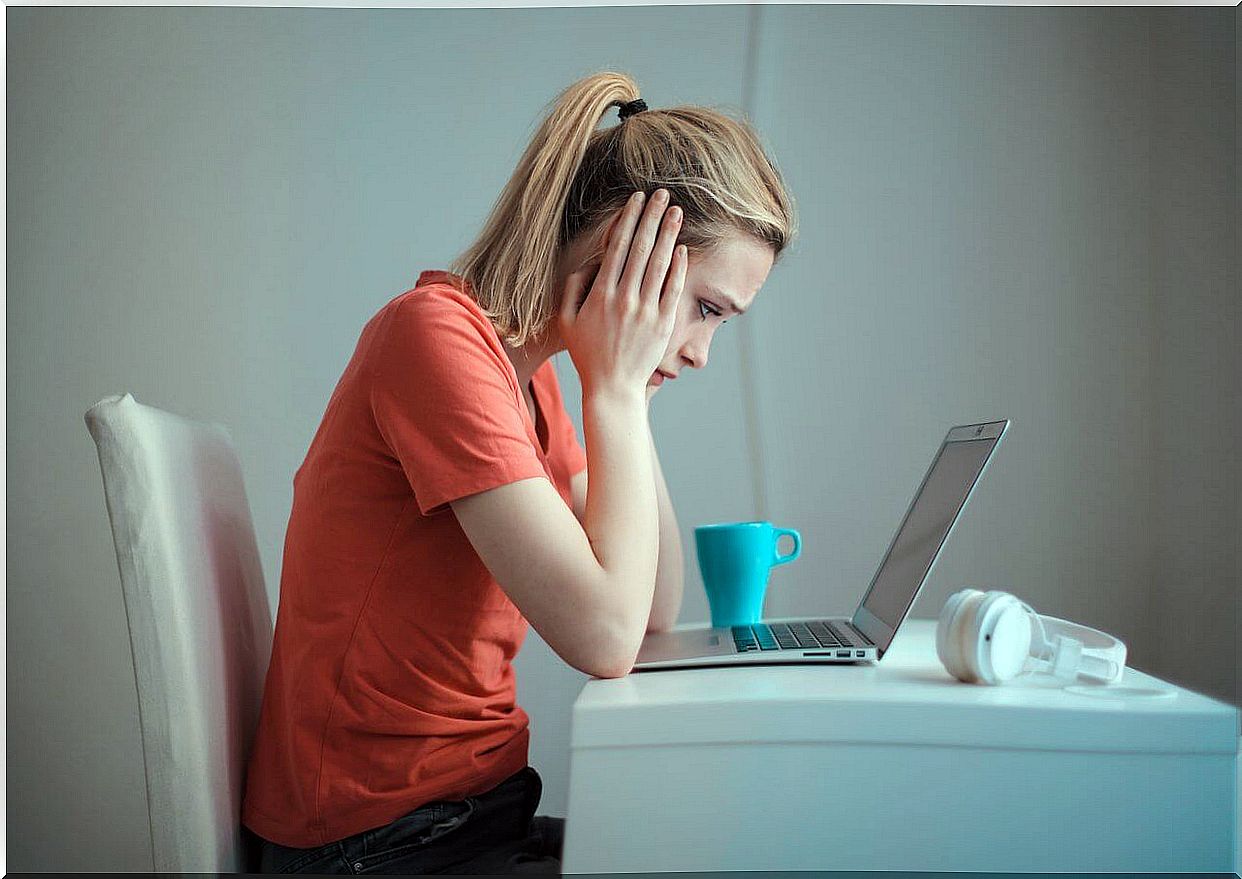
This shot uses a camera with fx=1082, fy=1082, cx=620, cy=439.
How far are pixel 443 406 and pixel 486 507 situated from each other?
0.08 metres

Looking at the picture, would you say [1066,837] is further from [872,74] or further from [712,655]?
[872,74]

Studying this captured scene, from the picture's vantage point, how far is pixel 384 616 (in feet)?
2.60

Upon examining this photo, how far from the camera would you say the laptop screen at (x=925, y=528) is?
2.56 ft

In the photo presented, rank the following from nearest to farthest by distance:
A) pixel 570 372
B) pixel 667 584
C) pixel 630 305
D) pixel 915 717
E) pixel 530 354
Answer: pixel 915 717
pixel 630 305
pixel 530 354
pixel 667 584
pixel 570 372

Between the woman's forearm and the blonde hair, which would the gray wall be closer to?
the woman's forearm

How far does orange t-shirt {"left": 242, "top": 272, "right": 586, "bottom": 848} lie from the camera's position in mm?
764

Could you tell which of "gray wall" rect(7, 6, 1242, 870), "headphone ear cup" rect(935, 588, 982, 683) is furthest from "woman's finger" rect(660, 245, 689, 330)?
"gray wall" rect(7, 6, 1242, 870)

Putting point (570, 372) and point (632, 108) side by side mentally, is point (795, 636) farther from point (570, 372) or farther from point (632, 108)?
point (570, 372)

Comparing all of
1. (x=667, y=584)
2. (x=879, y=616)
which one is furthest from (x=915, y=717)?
(x=667, y=584)

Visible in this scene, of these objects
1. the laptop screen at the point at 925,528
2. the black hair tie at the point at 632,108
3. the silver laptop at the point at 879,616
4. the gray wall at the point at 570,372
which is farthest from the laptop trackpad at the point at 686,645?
the gray wall at the point at 570,372

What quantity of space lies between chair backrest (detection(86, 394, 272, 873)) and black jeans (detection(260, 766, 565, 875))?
0.20 ft

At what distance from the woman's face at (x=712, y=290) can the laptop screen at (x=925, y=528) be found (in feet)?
0.71

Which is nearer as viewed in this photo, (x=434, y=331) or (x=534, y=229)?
(x=434, y=331)

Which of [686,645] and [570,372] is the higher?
[570,372]
